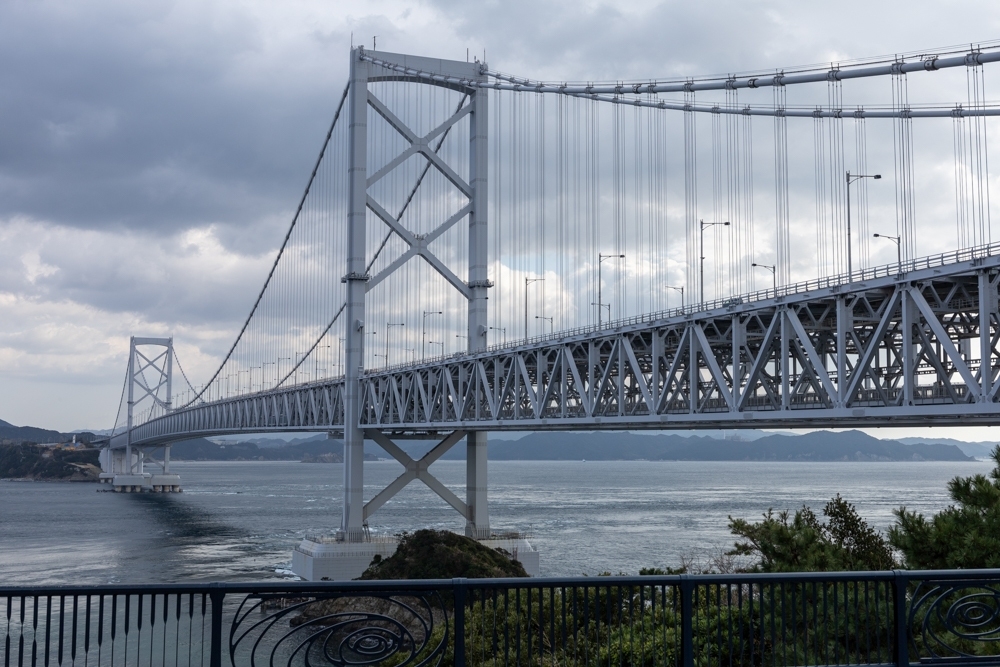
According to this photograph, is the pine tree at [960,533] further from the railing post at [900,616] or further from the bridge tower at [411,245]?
the bridge tower at [411,245]

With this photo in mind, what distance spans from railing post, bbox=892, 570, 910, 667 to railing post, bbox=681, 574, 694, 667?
1.53 meters

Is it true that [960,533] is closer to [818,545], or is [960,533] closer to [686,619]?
[818,545]

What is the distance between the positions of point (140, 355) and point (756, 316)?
163769 millimetres

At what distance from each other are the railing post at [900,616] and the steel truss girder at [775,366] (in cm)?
1429

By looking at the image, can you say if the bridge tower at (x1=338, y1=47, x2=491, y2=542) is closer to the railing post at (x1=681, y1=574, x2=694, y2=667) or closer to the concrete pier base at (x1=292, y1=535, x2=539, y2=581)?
the concrete pier base at (x1=292, y1=535, x2=539, y2=581)

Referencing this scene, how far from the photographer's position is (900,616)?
785cm

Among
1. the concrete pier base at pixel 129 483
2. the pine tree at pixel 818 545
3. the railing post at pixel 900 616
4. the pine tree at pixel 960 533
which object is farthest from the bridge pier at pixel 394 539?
the concrete pier base at pixel 129 483

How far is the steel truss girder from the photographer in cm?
2223

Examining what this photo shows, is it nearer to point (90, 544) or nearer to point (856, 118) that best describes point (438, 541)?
point (856, 118)

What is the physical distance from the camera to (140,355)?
17712cm

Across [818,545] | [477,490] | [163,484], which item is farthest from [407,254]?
[163,484]

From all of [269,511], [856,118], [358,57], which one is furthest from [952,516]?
[269,511]

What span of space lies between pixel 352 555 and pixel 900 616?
42626 mm

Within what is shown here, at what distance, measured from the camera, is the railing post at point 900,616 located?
7738 millimetres
